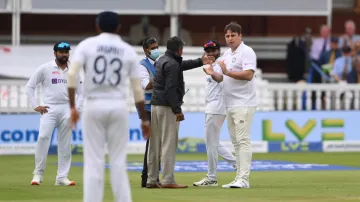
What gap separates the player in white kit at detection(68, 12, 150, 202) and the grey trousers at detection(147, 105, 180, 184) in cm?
436

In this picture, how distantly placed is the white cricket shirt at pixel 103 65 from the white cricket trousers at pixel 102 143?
105 millimetres

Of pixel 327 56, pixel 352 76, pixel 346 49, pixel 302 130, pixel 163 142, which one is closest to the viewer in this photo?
pixel 163 142

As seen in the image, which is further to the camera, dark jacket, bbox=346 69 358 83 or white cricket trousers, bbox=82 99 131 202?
dark jacket, bbox=346 69 358 83

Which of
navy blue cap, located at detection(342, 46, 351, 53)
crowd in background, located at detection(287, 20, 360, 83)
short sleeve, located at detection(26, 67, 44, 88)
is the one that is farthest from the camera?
crowd in background, located at detection(287, 20, 360, 83)

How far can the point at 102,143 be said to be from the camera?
11375 mm

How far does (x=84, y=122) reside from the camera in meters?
11.3

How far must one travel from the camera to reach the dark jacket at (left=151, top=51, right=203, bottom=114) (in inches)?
614

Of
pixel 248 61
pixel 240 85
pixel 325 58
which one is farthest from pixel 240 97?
pixel 325 58

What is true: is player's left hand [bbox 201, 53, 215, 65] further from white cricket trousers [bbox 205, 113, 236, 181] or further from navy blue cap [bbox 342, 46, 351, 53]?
navy blue cap [bbox 342, 46, 351, 53]

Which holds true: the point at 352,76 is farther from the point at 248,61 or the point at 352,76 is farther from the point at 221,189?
the point at 221,189

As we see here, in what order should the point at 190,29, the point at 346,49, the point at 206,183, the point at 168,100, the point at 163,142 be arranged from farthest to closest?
1. the point at 190,29
2. the point at 346,49
3. the point at 206,183
4. the point at 163,142
5. the point at 168,100

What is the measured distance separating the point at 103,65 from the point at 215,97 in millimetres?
5911

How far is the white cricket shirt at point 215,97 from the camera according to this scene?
55.6 feet

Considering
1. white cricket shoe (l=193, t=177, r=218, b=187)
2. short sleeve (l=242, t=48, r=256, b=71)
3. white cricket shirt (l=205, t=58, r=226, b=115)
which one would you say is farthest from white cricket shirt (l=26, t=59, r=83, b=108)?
short sleeve (l=242, t=48, r=256, b=71)
